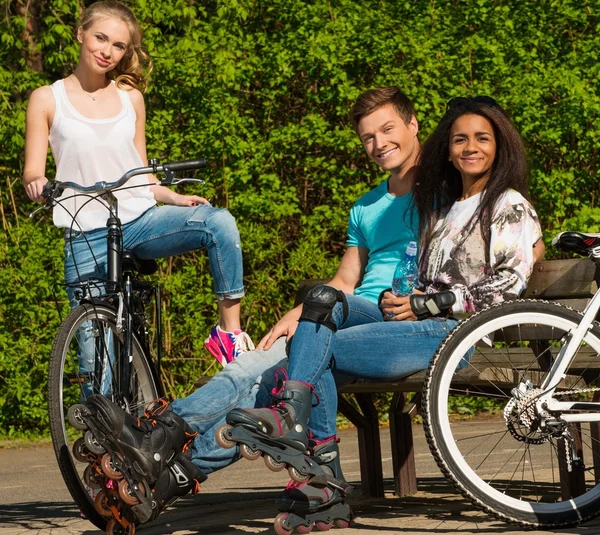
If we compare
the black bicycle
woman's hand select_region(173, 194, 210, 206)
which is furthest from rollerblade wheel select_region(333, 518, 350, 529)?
woman's hand select_region(173, 194, 210, 206)

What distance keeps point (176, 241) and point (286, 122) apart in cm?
430

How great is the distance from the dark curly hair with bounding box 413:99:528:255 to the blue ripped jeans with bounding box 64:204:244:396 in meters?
0.78

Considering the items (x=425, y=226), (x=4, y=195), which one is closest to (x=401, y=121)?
(x=425, y=226)

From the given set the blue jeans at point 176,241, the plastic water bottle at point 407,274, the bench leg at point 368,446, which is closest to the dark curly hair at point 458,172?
the plastic water bottle at point 407,274

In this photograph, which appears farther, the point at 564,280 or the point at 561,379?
the point at 564,280

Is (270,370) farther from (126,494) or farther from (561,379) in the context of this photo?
(561,379)

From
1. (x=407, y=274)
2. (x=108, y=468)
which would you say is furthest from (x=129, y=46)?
(x=108, y=468)

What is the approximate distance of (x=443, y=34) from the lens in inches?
356

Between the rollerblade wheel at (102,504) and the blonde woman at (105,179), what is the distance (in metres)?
1.00

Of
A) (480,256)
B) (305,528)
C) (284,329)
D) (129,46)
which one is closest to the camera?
(305,528)

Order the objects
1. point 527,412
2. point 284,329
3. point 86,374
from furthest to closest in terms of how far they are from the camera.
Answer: point 86,374
point 284,329
point 527,412

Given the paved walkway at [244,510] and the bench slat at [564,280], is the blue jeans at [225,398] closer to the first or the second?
the paved walkway at [244,510]

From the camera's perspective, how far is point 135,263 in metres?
5.11

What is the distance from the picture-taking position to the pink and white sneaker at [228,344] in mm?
5125
